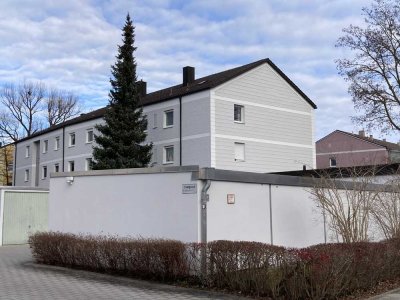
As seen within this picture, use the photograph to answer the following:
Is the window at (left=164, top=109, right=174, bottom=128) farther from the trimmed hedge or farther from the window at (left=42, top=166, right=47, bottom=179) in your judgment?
the trimmed hedge

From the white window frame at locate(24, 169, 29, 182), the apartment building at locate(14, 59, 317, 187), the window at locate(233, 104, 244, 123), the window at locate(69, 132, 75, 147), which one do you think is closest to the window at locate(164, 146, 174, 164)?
the apartment building at locate(14, 59, 317, 187)

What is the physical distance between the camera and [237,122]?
36.0 m

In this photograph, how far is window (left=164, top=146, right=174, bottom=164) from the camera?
37.9m

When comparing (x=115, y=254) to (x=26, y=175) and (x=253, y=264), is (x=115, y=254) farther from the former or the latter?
(x=26, y=175)

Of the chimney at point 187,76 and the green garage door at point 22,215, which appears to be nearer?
the green garage door at point 22,215

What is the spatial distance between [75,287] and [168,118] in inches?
1106

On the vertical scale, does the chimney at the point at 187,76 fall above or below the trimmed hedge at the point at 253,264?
above

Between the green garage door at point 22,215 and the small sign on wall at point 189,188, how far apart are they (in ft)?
44.6

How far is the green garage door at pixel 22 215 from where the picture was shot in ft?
76.9

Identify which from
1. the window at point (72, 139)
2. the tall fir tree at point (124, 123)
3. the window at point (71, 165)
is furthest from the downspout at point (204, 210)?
the window at point (72, 139)

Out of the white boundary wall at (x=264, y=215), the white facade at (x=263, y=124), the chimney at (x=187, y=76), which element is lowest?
the white boundary wall at (x=264, y=215)

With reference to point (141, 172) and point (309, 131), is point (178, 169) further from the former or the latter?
point (309, 131)

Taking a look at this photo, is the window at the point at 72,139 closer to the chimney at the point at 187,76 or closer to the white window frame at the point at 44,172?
the white window frame at the point at 44,172

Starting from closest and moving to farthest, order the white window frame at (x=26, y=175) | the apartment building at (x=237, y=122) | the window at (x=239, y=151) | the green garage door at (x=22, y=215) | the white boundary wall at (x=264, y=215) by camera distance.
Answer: the white boundary wall at (x=264, y=215) < the green garage door at (x=22, y=215) < the apartment building at (x=237, y=122) < the window at (x=239, y=151) < the white window frame at (x=26, y=175)
